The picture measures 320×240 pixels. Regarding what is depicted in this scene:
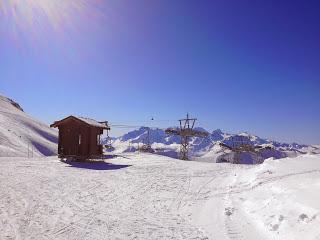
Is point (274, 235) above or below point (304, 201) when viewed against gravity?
below

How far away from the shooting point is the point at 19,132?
64625 millimetres

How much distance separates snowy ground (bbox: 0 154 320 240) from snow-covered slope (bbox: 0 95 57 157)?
27541 millimetres

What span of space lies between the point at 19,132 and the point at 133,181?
49811mm

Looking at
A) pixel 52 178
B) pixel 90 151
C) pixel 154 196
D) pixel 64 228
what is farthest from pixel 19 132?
pixel 64 228

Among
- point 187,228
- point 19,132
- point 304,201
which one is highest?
point 19,132

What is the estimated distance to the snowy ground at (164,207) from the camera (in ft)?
32.8

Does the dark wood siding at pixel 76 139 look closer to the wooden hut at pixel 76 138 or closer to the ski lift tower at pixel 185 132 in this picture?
the wooden hut at pixel 76 138

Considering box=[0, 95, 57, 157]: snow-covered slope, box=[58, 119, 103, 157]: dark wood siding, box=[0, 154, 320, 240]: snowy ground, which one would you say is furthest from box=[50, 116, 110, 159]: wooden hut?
box=[0, 154, 320, 240]: snowy ground

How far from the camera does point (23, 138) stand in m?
61.6

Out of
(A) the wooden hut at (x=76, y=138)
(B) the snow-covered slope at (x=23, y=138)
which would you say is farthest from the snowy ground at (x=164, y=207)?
(B) the snow-covered slope at (x=23, y=138)

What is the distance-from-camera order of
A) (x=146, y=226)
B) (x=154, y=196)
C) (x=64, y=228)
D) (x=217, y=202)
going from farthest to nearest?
1. (x=154, y=196)
2. (x=217, y=202)
3. (x=146, y=226)
4. (x=64, y=228)

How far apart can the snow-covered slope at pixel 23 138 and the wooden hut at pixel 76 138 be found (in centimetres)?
1018

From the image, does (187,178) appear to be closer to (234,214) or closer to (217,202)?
(217,202)

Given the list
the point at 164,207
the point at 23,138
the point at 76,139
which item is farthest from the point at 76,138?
the point at 23,138
